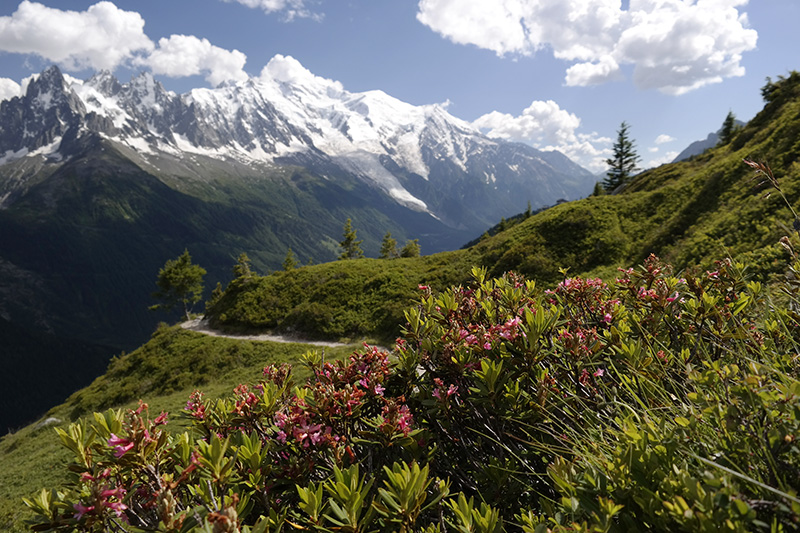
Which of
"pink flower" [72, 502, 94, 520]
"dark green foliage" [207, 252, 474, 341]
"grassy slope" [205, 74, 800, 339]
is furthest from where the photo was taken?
"dark green foliage" [207, 252, 474, 341]

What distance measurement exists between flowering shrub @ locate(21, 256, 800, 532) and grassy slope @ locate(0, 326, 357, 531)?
17.2 metres

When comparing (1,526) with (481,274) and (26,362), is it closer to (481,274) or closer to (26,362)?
(481,274)

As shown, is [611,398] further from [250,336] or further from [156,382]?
[156,382]

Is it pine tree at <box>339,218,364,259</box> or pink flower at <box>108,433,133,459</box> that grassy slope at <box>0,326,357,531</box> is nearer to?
pink flower at <box>108,433,133,459</box>

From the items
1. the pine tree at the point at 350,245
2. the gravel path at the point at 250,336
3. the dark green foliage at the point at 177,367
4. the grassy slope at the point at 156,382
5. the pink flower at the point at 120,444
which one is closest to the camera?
the pink flower at the point at 120,444

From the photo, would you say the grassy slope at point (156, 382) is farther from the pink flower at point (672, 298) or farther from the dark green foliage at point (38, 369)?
the dark green foliage at point (38, 369)

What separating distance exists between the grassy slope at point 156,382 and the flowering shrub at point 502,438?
17224mm

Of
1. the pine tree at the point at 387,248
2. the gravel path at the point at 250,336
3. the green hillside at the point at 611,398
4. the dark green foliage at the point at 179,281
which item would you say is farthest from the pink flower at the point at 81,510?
the pine tree at the point at 387,248

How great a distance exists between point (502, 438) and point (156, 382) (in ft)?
101

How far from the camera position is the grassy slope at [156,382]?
1680 cm

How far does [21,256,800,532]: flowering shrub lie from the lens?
5.06ft

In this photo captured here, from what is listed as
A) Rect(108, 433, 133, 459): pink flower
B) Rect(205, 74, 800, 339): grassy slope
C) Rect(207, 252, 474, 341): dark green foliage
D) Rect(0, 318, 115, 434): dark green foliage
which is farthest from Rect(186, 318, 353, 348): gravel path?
Rect(0, 318, 115, 434): dark green foliage

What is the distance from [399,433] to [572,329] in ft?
6.47

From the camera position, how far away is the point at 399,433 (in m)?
2.49
